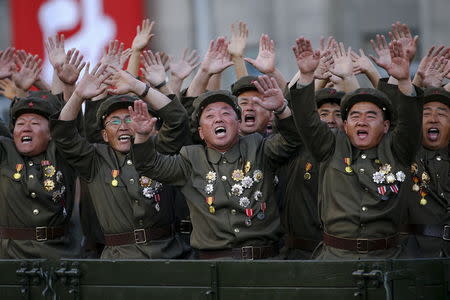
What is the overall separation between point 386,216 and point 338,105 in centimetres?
162

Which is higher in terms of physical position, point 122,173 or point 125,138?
point 125,138

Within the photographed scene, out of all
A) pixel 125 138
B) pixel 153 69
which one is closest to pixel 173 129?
pixel 125 138

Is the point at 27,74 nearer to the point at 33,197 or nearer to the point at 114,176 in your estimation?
the point at 33,197

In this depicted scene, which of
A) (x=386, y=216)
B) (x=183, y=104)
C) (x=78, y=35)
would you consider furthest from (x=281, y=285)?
(x=78, y=35)

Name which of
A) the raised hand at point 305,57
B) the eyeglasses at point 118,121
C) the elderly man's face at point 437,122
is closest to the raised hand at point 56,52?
the eyeglasses at point 118,121

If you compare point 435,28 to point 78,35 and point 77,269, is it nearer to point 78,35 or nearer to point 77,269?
point 78,35

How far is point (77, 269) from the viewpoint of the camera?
7.36 meters

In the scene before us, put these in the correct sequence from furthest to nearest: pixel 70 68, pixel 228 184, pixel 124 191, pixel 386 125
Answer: pixel 70 68 < pixel 124 191 < pixel 228 184 < pixel 386 125

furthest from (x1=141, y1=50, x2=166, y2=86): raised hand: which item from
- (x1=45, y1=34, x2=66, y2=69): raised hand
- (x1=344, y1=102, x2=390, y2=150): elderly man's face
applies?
(x1=344, y1=102, x2=390, y2=150): elderly man's face

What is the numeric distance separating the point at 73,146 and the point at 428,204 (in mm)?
2650

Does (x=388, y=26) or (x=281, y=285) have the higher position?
(x=388, y=26)

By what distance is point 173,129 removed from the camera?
29.2 feet

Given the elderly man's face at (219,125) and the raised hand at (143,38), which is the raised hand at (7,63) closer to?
the raised hand at (143,38)

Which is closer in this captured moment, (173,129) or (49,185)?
(173,129)
